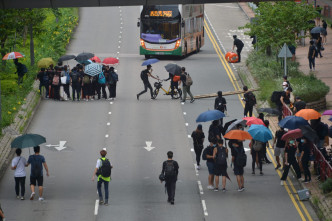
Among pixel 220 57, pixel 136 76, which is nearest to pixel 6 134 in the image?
pixel 136 76

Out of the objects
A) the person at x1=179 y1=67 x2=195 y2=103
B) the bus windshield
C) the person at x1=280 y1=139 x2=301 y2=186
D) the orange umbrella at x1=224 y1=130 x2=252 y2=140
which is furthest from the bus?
the orange umbrella at x1=224 y1=130 x2=252 y2=140

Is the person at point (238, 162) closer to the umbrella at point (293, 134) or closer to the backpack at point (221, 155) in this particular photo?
the backpack at point (221, 155)

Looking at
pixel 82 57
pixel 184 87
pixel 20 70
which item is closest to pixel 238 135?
pixel 184 87

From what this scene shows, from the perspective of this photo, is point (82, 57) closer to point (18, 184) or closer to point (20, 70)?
point (20, 70)

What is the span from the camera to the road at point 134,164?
22984mm

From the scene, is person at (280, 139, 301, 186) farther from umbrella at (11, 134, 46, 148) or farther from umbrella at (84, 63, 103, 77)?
umbrella at (84, 63, 103, 77)

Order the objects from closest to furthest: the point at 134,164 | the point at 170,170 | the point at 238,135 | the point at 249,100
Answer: the point at 170,170 → the point at 238,135 → the point at 134,164 → the point at 249,100

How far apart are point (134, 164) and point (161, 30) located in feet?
66.3

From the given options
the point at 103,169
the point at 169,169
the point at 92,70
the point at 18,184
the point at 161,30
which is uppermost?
the point at 161,30

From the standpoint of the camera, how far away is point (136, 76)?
42.6 meters

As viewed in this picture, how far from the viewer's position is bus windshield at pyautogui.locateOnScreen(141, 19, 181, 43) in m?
46.6

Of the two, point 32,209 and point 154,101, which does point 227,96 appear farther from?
point 32,209

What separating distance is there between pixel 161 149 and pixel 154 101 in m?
7.76

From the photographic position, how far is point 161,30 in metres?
46.9
